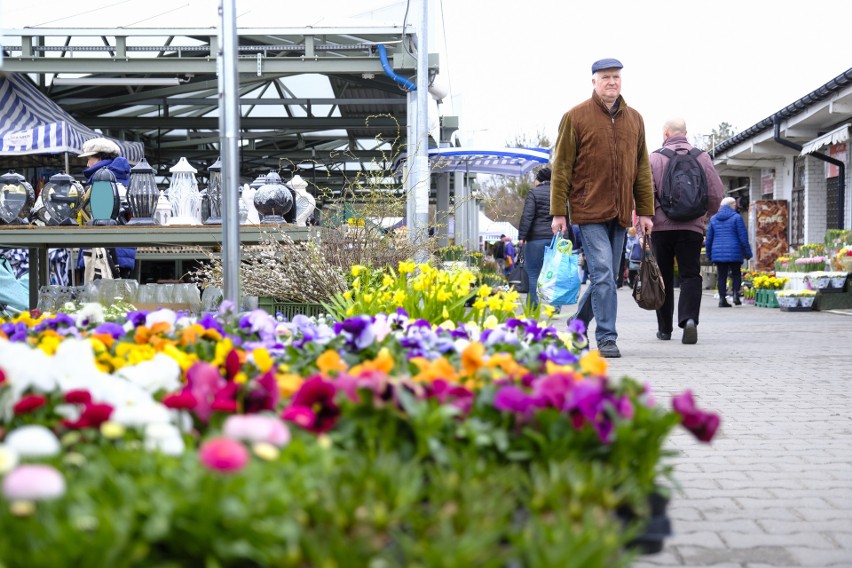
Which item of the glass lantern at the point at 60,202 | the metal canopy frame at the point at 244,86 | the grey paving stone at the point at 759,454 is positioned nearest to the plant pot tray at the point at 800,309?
the grey paving stone at the point at 759,454

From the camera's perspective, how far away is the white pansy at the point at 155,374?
9.02 ft

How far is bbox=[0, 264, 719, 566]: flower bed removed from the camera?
169cm

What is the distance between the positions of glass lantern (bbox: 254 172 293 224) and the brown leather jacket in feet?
6.13

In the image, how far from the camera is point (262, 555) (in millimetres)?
1665

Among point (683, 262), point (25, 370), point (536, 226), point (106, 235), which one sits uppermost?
point (536, 226)

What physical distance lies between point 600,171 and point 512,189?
→ 5822 centimetres

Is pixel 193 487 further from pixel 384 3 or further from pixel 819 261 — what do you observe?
pixel 819 261

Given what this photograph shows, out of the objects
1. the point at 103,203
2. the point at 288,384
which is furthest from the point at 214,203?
the point at 288,384

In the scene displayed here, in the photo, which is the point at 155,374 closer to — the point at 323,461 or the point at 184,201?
the point at 323,461

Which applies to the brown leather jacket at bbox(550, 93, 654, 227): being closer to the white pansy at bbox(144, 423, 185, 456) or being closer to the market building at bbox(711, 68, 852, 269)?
the white pansy at bbox(144, 423, 185, 456)

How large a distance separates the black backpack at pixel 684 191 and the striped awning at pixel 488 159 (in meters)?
7.36

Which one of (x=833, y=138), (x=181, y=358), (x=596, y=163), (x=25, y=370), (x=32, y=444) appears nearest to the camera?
(x=32, y=444)

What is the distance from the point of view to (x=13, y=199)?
24.0ft

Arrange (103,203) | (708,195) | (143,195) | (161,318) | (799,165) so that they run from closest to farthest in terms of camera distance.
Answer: (161,318), (103,203), (143,195), (708,195), (799,165)
